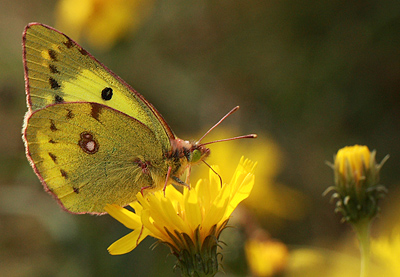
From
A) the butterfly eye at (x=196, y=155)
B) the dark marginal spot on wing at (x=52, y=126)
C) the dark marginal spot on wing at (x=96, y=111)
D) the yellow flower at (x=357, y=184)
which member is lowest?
the yellow flower at (x=357, y=184)

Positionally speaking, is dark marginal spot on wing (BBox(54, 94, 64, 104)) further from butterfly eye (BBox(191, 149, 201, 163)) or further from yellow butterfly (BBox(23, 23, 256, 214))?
butterfly eye (BBox(191, 149, 201, 163))

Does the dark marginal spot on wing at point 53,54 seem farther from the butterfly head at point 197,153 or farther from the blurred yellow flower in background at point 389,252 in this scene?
the blurred yellow flower in background at point 389,252

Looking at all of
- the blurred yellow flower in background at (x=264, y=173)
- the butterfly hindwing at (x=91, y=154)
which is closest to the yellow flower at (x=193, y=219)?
the butterfly hindwing at (x=91, y=154)

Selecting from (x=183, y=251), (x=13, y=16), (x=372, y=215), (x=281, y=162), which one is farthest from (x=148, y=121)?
(x=13, y=16)

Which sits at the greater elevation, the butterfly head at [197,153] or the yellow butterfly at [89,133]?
the yellow butterfly at [89,133]

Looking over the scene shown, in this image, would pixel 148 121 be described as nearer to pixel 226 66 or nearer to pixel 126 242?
pixel 126 242

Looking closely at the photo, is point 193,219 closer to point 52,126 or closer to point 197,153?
point 197,153

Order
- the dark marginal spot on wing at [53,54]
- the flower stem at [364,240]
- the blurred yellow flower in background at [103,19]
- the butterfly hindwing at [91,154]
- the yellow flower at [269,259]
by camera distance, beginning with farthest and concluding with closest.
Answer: the blurred yellow flower in background at [103,19] → the yellow flower at [269,259] → the dark marginal spot on wing at [53,54] → the butterfly hindwing at [91,154] → the flower stem at [364,240]
